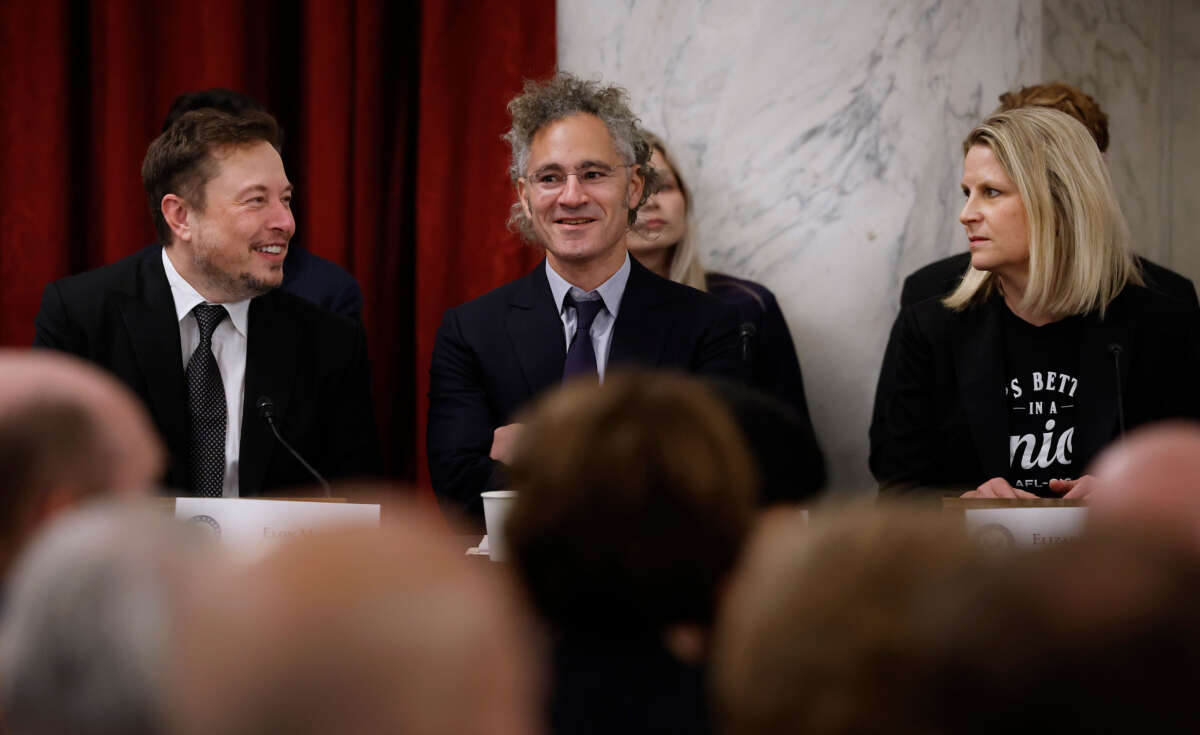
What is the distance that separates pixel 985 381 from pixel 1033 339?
15 cm

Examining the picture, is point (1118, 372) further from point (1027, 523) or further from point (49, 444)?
point (49, 444)

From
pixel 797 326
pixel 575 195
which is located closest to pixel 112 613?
pixel 575 195

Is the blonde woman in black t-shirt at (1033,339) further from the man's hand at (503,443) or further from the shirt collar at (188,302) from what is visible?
the shirt collar at (188,302)

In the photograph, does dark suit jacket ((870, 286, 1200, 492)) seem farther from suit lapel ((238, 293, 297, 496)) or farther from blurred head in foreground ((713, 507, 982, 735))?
blurred head in foreground ((713, 507, 982, 735))

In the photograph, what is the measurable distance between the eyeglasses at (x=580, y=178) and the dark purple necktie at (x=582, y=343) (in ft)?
0.85

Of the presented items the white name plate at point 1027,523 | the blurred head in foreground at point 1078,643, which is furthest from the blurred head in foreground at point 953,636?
the white name plate at point 1027,523

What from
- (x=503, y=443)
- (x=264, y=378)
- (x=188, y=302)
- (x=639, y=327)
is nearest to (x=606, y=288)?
(x=639, y=327)

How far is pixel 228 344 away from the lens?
268 centimetres

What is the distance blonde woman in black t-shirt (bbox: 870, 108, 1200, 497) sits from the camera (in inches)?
102

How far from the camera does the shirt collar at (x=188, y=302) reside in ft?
8.70

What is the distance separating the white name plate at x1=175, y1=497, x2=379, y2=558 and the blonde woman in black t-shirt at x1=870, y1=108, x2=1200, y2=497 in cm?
129

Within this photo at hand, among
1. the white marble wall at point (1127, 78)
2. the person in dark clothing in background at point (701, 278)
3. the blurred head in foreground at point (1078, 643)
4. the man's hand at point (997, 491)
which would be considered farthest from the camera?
the white marble wall at point (1127, 78)

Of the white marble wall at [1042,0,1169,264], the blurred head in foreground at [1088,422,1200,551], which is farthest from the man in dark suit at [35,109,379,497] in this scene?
the white marble wall at [1042,0,1169,264]

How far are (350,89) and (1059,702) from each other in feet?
11.3
